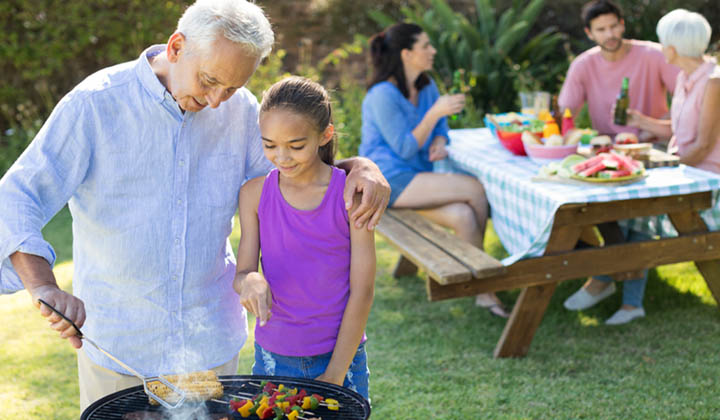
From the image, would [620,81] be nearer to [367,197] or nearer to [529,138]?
[529,138]

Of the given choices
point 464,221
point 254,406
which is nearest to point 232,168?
point 254,406

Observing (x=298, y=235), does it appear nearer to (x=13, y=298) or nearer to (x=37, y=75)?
(x=13, y=298)

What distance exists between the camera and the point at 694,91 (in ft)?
13.6

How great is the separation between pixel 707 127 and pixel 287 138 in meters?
2.90

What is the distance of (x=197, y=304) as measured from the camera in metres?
2.14

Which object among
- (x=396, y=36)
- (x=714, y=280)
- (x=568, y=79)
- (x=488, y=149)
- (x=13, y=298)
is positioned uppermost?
(x=396, y=36)

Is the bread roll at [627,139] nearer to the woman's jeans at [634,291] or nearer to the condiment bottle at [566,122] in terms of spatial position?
the condiment bottle at [566,122]

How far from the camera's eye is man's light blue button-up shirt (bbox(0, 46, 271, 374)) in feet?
6.31

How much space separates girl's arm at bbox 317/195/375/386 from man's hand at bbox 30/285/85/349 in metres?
0.69

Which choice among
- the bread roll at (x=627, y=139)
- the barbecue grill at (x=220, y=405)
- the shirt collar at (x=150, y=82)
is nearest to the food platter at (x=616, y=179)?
the bread roll at (x=627, y=139)

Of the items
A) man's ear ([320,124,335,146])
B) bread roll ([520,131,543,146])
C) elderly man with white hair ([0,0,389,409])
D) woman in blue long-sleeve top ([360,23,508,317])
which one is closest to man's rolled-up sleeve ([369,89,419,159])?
woman in blue long-sleeve top ([360,23,508,317])

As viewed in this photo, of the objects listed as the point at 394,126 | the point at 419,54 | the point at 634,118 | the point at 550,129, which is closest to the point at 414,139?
the point at 394,126

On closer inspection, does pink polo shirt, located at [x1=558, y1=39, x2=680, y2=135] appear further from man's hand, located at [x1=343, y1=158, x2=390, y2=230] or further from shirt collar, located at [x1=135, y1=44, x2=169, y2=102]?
shirt collar, located at [x1=135, y1=44, x2=169, y2=102]

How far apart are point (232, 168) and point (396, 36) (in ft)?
8.88
